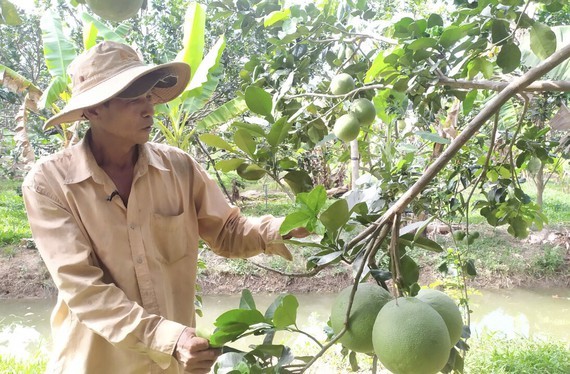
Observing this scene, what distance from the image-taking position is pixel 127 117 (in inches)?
46.0

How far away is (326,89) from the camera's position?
165 centimetres

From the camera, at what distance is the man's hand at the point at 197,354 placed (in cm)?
85

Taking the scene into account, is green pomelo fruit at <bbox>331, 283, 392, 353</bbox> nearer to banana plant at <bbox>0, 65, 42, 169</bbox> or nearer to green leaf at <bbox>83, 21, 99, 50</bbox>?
green leaf at <bbox>83, 21, 99, 50</bbox>

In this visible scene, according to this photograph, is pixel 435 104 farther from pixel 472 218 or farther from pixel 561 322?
pixel 472 218

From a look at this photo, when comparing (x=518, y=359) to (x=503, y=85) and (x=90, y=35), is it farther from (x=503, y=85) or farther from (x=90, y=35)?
(x=90, y=35)

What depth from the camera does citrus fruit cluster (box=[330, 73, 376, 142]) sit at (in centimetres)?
137

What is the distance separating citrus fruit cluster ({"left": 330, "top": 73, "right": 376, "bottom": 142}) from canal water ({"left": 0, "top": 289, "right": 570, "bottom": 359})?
140 inches

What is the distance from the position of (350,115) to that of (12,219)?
276 inches

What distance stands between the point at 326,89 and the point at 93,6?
0.99 m

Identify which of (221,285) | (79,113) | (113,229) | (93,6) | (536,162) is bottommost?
(221,285)

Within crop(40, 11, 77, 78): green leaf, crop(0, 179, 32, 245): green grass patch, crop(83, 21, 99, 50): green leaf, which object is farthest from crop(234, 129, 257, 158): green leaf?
crop(0, 179, 32, 245): green grass patch

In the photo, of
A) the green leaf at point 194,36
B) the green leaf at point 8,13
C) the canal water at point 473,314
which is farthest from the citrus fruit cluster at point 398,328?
the canal water at point 473,314

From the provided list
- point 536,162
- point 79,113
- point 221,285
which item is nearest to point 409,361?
point 79,113

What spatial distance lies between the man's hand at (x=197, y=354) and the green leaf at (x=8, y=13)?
1.95 ft
